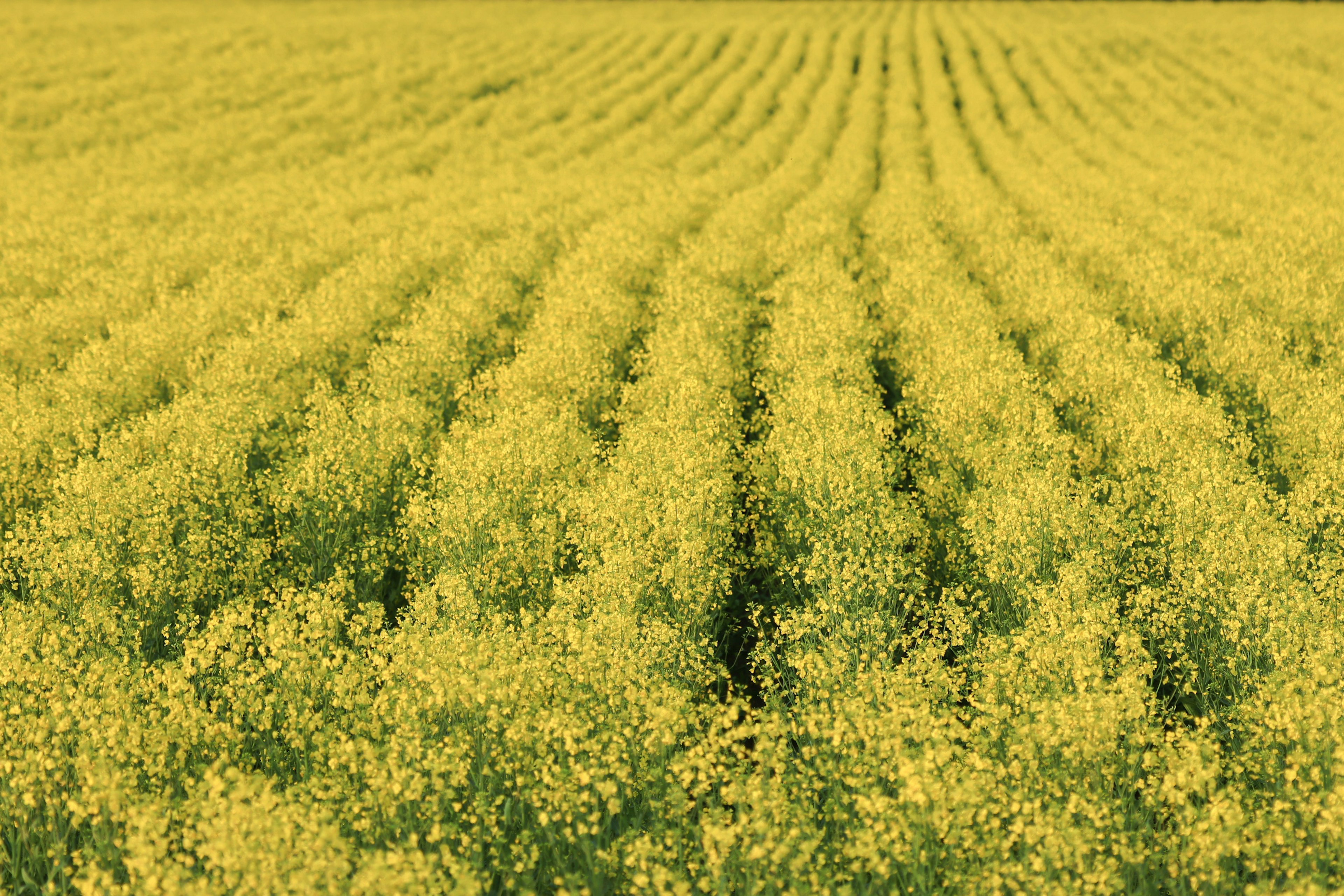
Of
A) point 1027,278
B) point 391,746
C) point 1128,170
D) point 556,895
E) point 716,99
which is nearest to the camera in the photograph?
point 556,895

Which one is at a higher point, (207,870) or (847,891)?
(847,891)

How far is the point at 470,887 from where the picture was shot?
13.9ft

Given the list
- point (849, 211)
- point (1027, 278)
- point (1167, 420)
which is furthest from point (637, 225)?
point (1167, 420)

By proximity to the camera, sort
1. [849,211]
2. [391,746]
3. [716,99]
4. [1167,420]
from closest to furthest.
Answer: [391,746] < [1167,420] < [849,211] < [716,99]

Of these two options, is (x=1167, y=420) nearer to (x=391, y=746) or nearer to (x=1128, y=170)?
(x=391, y=746)

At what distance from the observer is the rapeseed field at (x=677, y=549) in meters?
5.02

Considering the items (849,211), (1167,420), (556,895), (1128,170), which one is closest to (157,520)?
(556,895)

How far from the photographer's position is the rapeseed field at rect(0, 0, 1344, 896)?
16.5 feet

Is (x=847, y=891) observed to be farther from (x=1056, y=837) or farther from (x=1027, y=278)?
(x=1027, y=278)

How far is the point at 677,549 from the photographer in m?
7.53

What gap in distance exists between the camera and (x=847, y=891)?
4.43 meters

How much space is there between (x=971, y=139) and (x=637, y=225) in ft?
64.9

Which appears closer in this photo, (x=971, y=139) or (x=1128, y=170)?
(x=1128, y=170)

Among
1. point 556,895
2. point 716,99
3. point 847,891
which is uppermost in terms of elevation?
point 716,99
